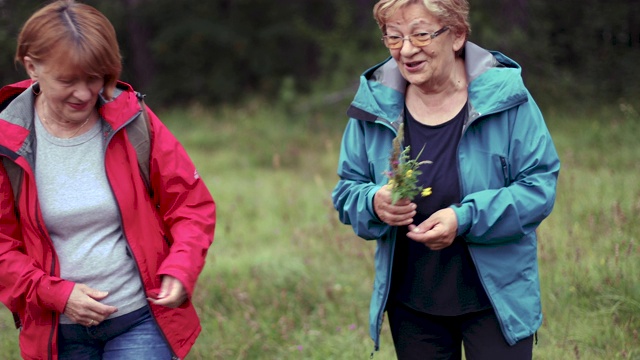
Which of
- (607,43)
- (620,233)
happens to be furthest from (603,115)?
(620,233)

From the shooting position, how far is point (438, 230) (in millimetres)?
2633

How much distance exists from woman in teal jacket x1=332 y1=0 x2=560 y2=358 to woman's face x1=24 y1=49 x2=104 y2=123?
2.97 feet

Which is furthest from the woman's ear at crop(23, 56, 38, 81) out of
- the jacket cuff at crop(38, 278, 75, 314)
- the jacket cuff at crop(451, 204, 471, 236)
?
the jacket cuff at crop(451, 204, 471, 236)

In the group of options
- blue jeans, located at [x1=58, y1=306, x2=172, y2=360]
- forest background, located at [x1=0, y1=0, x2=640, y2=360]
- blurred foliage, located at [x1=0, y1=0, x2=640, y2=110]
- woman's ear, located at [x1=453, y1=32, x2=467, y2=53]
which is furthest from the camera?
blurred foliage, located at [x1=0, y1=0, x2=640, y2=110]

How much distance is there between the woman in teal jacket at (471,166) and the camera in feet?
8.87

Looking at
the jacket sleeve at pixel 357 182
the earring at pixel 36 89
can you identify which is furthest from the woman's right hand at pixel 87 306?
the jacket sleeve at pixel 357 182

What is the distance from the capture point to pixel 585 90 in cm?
1120

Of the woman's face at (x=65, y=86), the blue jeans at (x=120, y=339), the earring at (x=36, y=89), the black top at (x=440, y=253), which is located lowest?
the blue jeans at (x=120, y=339)

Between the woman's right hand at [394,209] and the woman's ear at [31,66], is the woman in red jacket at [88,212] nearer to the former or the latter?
the woman's ear at [31,66]

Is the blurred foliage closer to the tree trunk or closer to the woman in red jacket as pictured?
the tree trunk

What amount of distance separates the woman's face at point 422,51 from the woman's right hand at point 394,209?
1.42 ft

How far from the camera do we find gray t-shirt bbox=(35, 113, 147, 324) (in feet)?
8.95

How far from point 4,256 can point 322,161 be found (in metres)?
7.00

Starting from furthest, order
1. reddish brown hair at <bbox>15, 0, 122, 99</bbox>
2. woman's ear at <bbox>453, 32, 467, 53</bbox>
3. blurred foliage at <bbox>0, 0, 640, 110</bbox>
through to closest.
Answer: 1. blurred foliage at <bbox>0, 0, 640, 110</bbox>
2. woman's ear at <bbox>453, 32, 467, 53</bbox>
3. reddish brown hair at <bbox>15, 0, 122, 99</bbox>
